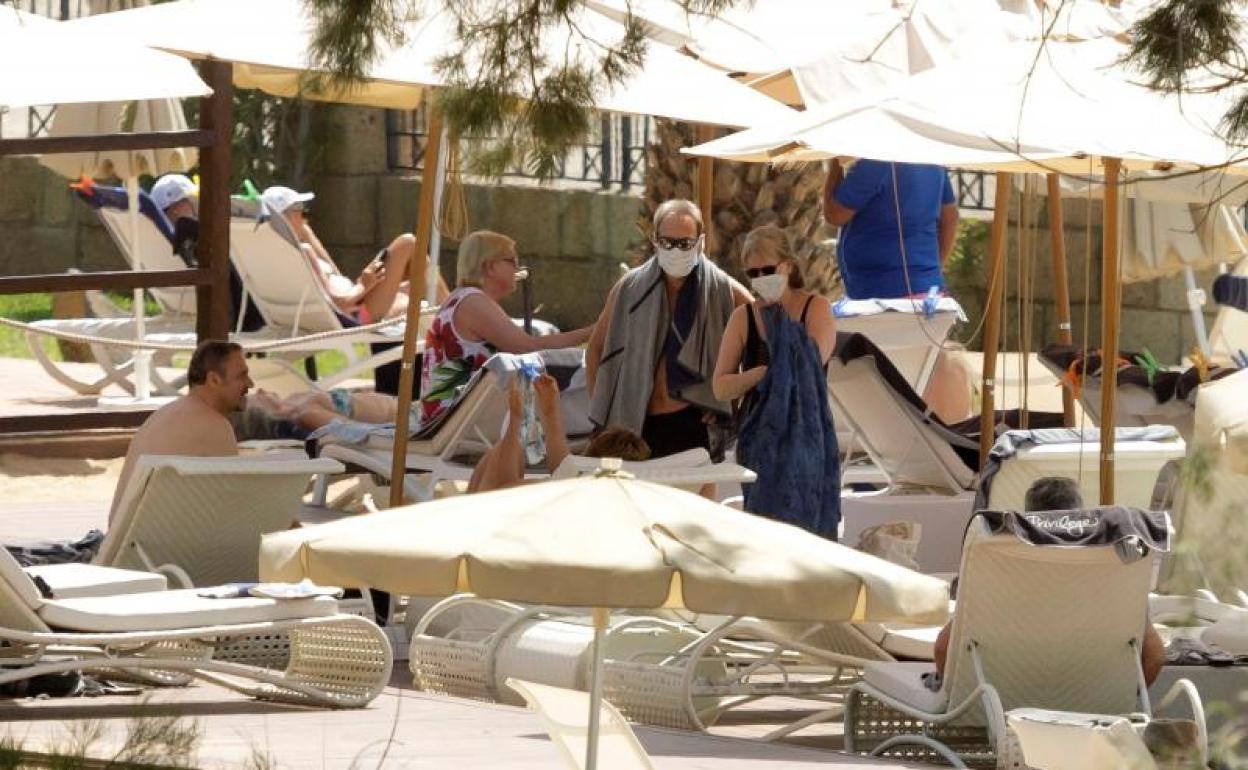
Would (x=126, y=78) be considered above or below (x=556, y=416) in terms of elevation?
above

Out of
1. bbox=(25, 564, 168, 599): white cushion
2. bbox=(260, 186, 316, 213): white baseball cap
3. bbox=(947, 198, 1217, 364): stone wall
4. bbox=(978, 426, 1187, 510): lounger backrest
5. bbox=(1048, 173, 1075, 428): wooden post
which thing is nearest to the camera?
bbox=(25, 564, 168, 599): white cushion

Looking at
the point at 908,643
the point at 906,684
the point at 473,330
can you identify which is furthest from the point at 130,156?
the point at 906,684

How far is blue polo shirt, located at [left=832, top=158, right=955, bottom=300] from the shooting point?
11.8 meters

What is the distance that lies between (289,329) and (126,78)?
5207 millimetres

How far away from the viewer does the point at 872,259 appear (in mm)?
12047

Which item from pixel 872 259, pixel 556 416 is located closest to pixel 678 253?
pixel 556 416

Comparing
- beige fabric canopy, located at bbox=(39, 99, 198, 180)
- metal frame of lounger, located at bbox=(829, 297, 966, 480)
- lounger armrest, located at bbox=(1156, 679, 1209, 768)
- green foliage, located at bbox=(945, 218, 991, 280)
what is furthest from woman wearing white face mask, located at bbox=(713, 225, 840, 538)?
green foliage, located at bbox=(945, 218, 991, 280)

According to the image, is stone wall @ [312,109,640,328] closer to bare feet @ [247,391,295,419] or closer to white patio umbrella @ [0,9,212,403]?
bare feet @ [247,391,295,419]

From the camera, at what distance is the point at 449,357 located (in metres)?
10.2

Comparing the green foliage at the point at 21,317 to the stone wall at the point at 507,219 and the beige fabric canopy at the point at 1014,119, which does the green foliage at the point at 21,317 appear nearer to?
the stone wall at the point at 507,219

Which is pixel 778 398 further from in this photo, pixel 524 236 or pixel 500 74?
pixel 524 236

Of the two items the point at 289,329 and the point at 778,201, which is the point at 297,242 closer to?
the point at 289,329

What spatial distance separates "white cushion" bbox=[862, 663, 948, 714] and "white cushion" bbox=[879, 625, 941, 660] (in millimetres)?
452

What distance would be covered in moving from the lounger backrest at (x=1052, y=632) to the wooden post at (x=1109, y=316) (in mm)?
1903
